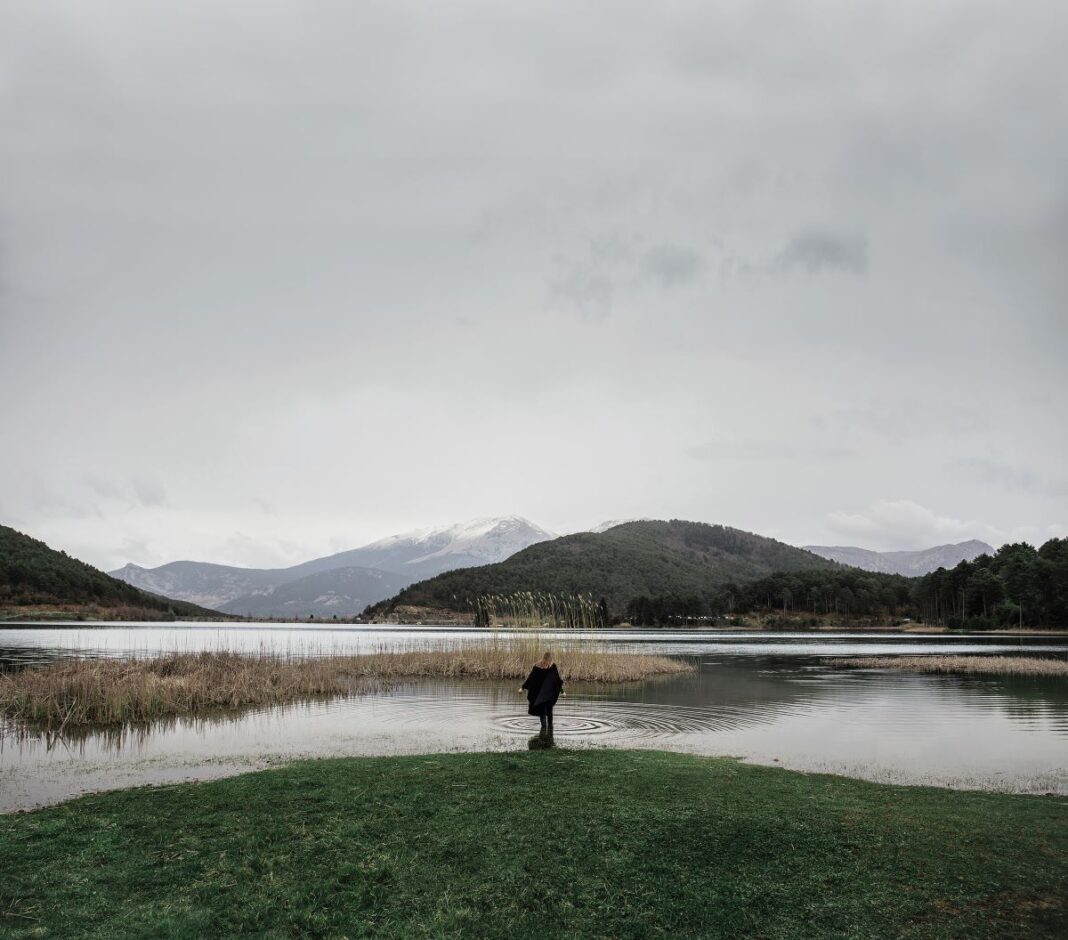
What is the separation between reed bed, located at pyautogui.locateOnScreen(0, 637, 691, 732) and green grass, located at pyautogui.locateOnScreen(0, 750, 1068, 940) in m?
12.1

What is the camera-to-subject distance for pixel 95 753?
18062mm

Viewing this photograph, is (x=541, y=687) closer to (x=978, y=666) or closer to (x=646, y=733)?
(x=646, y=733)

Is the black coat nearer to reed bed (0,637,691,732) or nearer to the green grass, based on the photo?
the green grass

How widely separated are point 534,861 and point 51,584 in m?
157

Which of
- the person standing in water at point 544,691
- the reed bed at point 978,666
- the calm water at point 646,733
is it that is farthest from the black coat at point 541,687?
the reed bed at point 978,666

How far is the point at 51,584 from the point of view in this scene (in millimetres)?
142500

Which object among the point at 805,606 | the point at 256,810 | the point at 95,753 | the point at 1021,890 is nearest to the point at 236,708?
the point at 95,753

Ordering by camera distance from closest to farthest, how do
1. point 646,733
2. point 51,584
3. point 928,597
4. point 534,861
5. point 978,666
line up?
point 534,861, point 646,733, point 978,666, point 928,597, point 51,584

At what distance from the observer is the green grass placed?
7.44m

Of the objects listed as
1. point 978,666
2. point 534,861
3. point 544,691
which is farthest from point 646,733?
point 978,666

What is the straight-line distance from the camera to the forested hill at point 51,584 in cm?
13575

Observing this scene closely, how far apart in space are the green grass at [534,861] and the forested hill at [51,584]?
13948 cm

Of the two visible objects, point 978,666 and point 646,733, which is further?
point 978,666

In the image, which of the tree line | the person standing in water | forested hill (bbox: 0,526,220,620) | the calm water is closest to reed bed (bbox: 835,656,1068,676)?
the calm water
